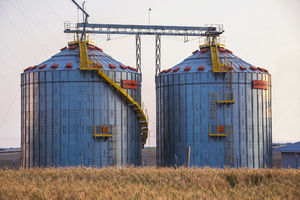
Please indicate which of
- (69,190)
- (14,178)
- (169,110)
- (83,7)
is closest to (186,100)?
(169,110)

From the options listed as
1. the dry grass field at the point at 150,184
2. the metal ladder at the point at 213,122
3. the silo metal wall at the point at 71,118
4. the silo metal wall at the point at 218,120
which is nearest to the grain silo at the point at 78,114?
the silo metal wall at the point at 71,118

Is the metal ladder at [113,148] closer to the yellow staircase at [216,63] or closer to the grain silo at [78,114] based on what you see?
the grain silo at [78,114]

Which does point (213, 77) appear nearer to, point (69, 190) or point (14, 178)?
point (14, 178)

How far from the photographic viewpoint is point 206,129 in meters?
42.0

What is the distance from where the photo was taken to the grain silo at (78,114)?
40.1 m

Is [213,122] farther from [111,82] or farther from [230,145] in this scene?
[111,82]

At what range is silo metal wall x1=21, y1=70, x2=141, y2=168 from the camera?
40.1 m

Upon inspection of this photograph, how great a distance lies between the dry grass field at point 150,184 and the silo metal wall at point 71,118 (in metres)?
10.8

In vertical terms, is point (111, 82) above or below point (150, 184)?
above

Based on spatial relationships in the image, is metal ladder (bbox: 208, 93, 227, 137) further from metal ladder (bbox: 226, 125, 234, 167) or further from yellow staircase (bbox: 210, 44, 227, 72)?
yellow staircase (bbox: 210, 44, 227, 72)

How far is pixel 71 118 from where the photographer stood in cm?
4025

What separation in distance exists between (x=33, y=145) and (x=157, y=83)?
13372 millimetres

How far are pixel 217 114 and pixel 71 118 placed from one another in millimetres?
12839

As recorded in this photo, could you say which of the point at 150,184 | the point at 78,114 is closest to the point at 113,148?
the point at 78,114
